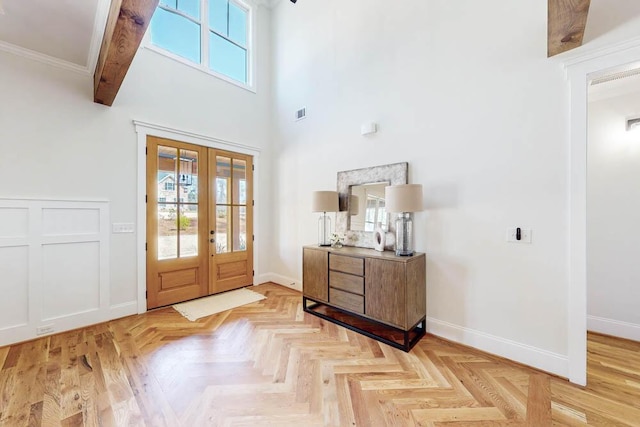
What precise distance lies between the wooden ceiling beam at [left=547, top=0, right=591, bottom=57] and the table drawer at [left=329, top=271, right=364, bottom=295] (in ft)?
8.13

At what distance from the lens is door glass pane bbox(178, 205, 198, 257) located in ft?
11.8

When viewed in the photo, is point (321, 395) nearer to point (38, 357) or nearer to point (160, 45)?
point (38, 357)

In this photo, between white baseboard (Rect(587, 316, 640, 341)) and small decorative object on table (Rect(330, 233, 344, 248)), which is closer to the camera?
white baseboard (Rect(587, 316, 640, 341))

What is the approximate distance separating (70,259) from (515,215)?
448 centimetres

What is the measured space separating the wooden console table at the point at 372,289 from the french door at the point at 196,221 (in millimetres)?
1549

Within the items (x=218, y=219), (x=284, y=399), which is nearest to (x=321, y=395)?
(x=284, y=399)

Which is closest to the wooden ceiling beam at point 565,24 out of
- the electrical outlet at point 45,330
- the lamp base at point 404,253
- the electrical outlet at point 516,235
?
the electrical outlet at point 516,235

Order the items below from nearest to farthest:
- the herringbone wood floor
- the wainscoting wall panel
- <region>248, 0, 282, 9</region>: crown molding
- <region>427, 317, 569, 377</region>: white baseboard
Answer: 1. the herringbone wood floor
2. <region>427, 317, 569, 377</region>: white baseboard
3. the wainscoting wall panel
4. <region>248, 0, 282, 9</region>: crown molding

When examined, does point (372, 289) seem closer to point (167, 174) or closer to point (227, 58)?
point (167, 174)

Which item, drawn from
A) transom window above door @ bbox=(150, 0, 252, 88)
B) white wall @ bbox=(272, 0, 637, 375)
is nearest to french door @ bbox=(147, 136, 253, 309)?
transom window above door @ bbox=(150, 0, 252, 88)

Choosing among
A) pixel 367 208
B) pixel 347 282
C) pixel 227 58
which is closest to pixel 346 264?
pixel 347 282

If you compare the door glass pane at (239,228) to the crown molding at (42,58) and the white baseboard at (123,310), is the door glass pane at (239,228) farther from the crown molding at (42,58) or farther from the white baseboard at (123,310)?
the crown molding at (42,58)

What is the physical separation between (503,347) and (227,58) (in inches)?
210

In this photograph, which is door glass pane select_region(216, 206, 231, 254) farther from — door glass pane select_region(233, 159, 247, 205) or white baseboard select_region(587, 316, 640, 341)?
white baseboard select_region(587, 316, 640, 341)
